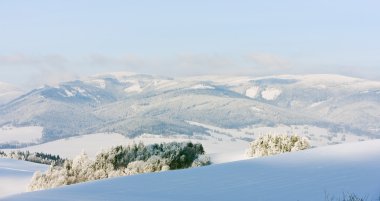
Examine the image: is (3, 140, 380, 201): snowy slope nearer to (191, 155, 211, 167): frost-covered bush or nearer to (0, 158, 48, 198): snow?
(191, 155, 211, 167): frost-covered bush

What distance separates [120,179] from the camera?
513 inches

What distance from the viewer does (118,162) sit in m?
28.7

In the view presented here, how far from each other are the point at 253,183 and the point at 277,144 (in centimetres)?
2027

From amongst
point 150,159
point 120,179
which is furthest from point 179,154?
point 120,179

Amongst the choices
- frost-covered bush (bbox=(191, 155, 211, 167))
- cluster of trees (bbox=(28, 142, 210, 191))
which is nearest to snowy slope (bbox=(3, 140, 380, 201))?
cluster of trees (bbox=(28, 142, 210, 191))

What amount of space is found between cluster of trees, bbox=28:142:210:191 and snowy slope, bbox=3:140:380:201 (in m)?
12.1

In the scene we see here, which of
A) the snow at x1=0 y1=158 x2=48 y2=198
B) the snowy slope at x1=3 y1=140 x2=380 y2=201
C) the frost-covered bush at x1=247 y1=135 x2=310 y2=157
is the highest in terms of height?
the frost-covered bush at x1=247 y1=135 x2=310 y2=157

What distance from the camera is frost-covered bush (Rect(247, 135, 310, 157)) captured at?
3107cm

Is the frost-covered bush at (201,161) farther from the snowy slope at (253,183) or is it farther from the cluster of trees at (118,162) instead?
the snowy slope at (253,183)

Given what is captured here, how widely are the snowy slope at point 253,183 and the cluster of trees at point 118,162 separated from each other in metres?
12.1

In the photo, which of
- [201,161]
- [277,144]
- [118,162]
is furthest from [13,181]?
[277,144]

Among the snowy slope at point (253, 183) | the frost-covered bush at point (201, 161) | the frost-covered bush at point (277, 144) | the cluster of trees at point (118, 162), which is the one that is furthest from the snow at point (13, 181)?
the snowy slope at point (253, 183)

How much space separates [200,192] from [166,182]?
1524mm

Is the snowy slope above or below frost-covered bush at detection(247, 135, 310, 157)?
below
